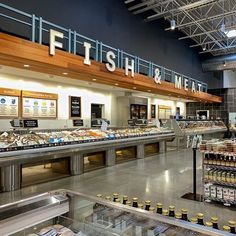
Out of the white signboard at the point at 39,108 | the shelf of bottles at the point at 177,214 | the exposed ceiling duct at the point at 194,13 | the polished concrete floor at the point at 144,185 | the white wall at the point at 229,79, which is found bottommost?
the polished concrete floor at the point at 144,185

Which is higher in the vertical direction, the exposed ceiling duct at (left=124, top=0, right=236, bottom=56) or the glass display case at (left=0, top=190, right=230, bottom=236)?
the exposed ceiling duct at (left=124, top=0, right=236, bottom=56)

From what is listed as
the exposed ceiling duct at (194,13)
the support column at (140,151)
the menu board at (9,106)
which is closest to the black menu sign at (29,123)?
the menu board at (9,106)

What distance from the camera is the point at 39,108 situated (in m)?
7.62

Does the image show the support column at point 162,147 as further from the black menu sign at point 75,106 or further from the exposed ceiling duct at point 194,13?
the exposed ceiling duct at point 194,13

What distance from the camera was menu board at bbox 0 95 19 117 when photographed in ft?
21.8

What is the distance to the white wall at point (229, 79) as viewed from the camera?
59.0ft

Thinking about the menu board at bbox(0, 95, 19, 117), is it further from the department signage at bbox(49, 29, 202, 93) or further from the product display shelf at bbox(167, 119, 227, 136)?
the product display shelf at bbox(167, 119, 227, 136)

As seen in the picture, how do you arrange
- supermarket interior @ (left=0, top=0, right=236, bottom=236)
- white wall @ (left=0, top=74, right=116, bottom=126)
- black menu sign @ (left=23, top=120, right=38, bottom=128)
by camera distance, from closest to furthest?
supermarket interior @ (left=0, top=0, right=236, bottom=236) < black menu sign @ (left=23, top=120, right=38, bottom=128) < white wall @ (left=0, top=74, right=116, bottom=126)

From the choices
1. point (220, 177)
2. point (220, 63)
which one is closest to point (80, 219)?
point (220, 177)

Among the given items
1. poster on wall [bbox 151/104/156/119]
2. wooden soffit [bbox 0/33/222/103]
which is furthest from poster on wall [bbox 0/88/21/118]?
poster on wall [bbox 151/104/156/119]

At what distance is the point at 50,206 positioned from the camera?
1.91m

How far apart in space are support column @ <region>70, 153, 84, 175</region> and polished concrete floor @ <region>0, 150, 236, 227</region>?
0.71 feet

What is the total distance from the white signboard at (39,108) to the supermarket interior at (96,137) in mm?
31

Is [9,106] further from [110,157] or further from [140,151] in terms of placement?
[140,151]
